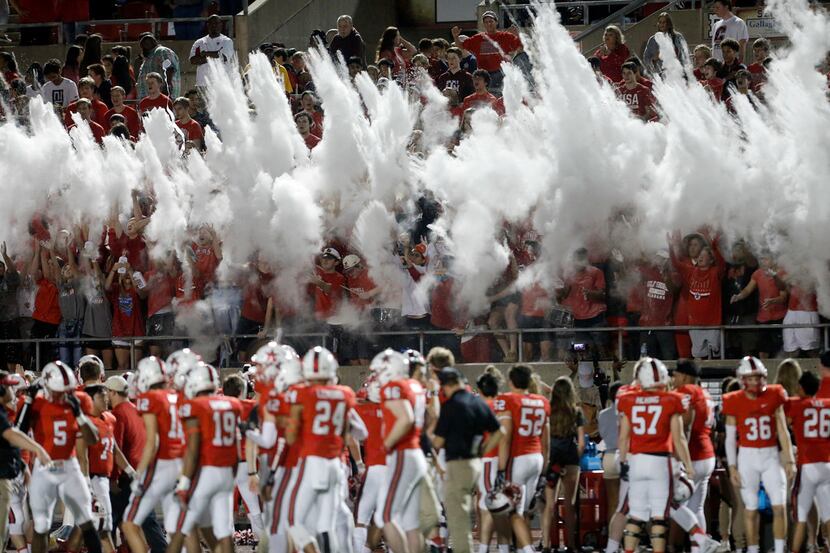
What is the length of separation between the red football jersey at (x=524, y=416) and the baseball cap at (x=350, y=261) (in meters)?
3.94

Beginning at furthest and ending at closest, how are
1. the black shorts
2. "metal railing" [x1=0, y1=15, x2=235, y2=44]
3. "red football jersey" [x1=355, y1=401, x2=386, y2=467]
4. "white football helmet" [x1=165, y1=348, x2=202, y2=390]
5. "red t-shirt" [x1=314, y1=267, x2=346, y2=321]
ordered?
Result: "metal railing" [x1=0, y1=15, x2=235, y2=44], "red t-shirt" [x1=314, y1=267, x2=346, y2=321], the black shorts, "red football jersey" [x1=355, y1=401, x2=386, y2=467], "white football helmet" [x1=165, y1=348, x2=202, y2=390]

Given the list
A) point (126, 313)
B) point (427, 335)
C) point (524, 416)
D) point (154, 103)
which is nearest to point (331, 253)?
point (427, 335)

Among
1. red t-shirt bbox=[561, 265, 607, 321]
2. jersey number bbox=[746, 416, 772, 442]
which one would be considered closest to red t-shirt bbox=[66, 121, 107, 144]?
red t-shirt bbox=[561, 265, 607, 321]

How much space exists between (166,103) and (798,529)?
933 cm

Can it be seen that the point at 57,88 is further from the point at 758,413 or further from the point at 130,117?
the point at 758,413

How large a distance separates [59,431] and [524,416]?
3356 mm

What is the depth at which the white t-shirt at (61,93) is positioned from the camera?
1995 centimetres

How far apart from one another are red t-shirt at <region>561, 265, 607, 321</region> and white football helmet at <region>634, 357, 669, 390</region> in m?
3.34

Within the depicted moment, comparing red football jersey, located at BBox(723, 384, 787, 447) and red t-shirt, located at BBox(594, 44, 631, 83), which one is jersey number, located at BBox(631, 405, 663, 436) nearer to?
red football jersey, located at BBox(723, 384, 787, 447)

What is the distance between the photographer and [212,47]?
2017 centimetres

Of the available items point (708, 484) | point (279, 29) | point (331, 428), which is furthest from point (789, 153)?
point (279, 29)

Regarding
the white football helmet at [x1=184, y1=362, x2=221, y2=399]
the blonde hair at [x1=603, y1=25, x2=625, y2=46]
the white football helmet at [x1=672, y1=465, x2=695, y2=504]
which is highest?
the blonde hair at [x1=603, y1=25, x2=625, y2=46]

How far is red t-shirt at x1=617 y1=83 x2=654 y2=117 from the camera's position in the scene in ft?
56.2

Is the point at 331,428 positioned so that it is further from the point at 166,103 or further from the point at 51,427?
the point at 166,103
